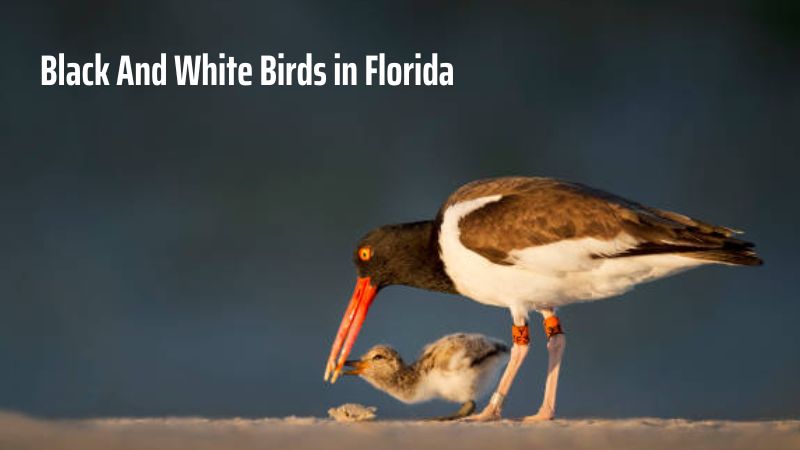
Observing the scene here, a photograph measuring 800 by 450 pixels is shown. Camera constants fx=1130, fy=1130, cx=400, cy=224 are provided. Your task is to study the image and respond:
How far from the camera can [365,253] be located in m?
8.81

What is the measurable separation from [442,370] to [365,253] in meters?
1.17

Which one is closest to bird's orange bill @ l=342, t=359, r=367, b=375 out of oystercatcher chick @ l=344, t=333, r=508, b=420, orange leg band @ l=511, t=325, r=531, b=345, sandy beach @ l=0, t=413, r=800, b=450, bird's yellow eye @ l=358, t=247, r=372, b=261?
oystercatcher chick @ l=344, t=333, r=508, b=420

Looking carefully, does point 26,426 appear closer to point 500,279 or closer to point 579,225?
point 500,279

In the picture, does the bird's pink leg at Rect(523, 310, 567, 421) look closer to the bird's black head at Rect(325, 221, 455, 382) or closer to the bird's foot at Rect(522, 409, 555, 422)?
the bird's foot at Rect(522, 409, 555, 422)

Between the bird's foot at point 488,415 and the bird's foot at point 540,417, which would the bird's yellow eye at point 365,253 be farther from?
the bird's foot at point 540,417

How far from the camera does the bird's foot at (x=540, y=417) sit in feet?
24.8

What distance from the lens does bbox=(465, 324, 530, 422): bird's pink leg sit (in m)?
7.78

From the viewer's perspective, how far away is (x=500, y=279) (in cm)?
785

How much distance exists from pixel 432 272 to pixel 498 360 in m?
0.83

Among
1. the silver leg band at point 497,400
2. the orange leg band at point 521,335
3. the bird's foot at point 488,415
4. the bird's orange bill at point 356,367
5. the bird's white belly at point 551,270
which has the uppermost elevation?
the bird's white belly at point 551,270

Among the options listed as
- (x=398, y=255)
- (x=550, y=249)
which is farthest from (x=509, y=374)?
(x=398, y=255)

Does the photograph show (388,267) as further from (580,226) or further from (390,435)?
(390,435)

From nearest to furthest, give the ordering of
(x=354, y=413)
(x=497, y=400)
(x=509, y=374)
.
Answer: (x=354, y=413), (x=497, y=400), (x=509, y=374)

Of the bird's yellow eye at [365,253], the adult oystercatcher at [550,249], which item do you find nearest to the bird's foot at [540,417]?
the adult oystercatcher at [550,249]
